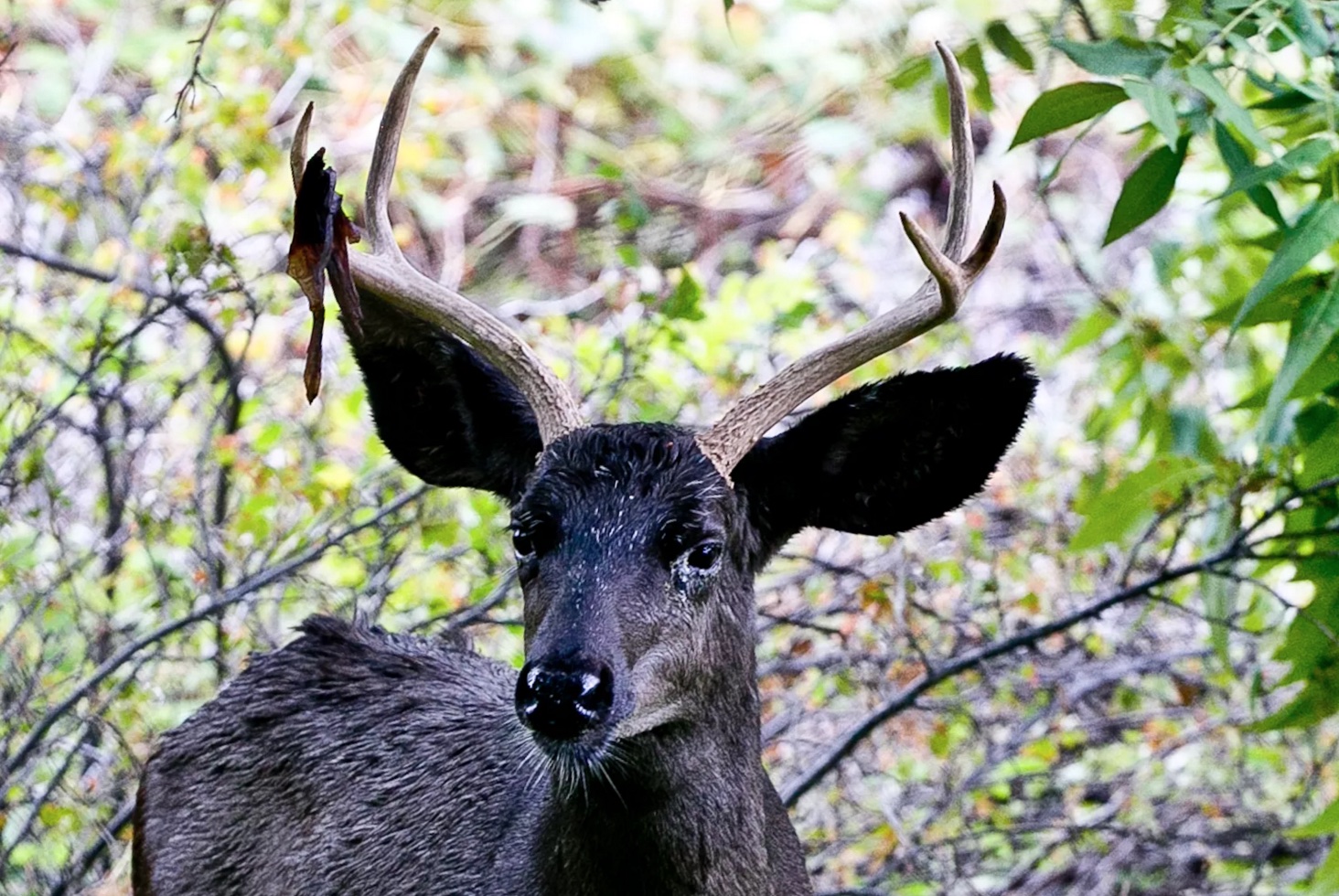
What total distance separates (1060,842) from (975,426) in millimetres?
2732

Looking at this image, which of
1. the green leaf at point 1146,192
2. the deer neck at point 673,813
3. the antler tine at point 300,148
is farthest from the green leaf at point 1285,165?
the antler tine at point 300,148

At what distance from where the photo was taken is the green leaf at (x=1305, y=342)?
4348 mm

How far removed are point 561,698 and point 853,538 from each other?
4838mm

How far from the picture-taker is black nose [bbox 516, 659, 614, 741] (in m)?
3.51

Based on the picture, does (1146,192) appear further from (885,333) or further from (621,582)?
(621,582)

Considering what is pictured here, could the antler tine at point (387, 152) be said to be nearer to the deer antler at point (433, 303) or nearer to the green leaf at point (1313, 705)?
the deer antler at point (433, 303)

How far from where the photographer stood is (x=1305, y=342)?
4.44 meters

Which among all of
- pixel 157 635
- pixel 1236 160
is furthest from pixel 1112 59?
pixel 157 635

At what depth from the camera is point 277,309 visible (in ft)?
20.8

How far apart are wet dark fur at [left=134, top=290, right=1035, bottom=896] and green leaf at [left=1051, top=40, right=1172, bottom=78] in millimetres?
735

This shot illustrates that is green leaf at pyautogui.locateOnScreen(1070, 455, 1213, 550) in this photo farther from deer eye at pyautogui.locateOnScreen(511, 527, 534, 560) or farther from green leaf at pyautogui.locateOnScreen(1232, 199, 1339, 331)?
deer eye at pyautogui.locateOnScreen(511, 527, 534, 560)

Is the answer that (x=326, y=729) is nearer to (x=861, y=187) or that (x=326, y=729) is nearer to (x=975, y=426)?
(x=975, y=426)

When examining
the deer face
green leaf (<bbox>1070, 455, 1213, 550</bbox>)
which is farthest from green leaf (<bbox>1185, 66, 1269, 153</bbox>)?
green leaf (<bbox>1070, 455, 1213, 550</bbox>)

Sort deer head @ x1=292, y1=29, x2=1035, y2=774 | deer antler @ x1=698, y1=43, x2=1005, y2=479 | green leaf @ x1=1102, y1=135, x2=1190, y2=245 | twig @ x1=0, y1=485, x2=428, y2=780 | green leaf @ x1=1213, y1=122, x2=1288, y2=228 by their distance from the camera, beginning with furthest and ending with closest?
twig @ x1=0, y1=485, x2=428, y2=780 < green leaf @ x1=1102, y1=135, x2=1190, y2=245 < green leaf @ x1=1213, y1=122, x2=1288, y2=228 < deer antler @ x1=698, y1=43, x2=1005, y2=479 < deer head @ x1=292, y1=29, x2=1035, y2=774
